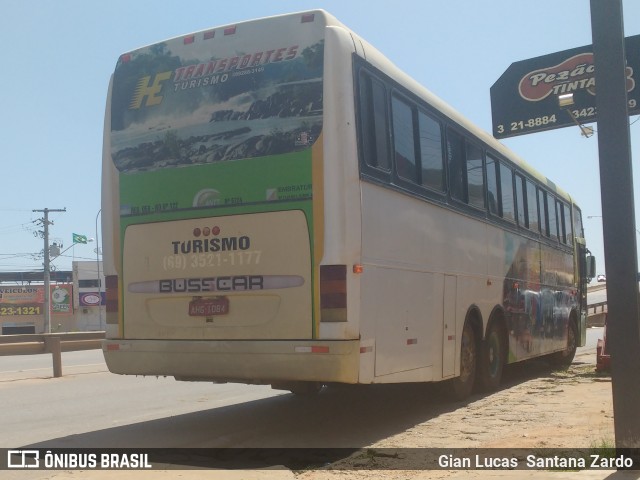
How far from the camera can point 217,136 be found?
7965 millimetres

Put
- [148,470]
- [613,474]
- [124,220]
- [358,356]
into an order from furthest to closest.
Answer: [124,220] → [358,356] → [148,470] → [613,474]

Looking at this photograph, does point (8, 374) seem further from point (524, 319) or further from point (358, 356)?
point (358, 356)

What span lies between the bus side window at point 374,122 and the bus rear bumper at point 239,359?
190 cm

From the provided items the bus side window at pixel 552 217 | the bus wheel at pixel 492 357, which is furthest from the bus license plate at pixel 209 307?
the bus side window at pixel 552 217

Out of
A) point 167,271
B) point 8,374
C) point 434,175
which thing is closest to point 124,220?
point 167,271

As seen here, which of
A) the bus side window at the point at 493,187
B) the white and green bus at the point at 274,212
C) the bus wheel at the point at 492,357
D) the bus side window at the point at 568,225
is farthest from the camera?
the bus side window at the point at 568,225

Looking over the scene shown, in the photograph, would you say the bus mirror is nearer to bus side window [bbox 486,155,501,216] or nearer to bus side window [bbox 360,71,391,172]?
bus side window [bbox 486,155,501,216]

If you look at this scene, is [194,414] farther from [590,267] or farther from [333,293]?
[590,267]

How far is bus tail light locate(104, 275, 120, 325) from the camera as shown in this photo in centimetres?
844

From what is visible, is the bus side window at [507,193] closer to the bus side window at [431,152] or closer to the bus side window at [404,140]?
the bus side window at [431,152]

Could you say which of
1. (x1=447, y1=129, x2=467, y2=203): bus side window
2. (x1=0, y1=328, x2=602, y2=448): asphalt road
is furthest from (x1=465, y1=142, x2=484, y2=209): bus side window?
(x1=0, y1=328, x2=602, y2=448): asphalt road

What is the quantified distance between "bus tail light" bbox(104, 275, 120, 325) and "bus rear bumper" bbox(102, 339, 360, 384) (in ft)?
0.83

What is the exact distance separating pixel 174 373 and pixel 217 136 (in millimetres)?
2440

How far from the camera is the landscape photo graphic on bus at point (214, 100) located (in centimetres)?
757
